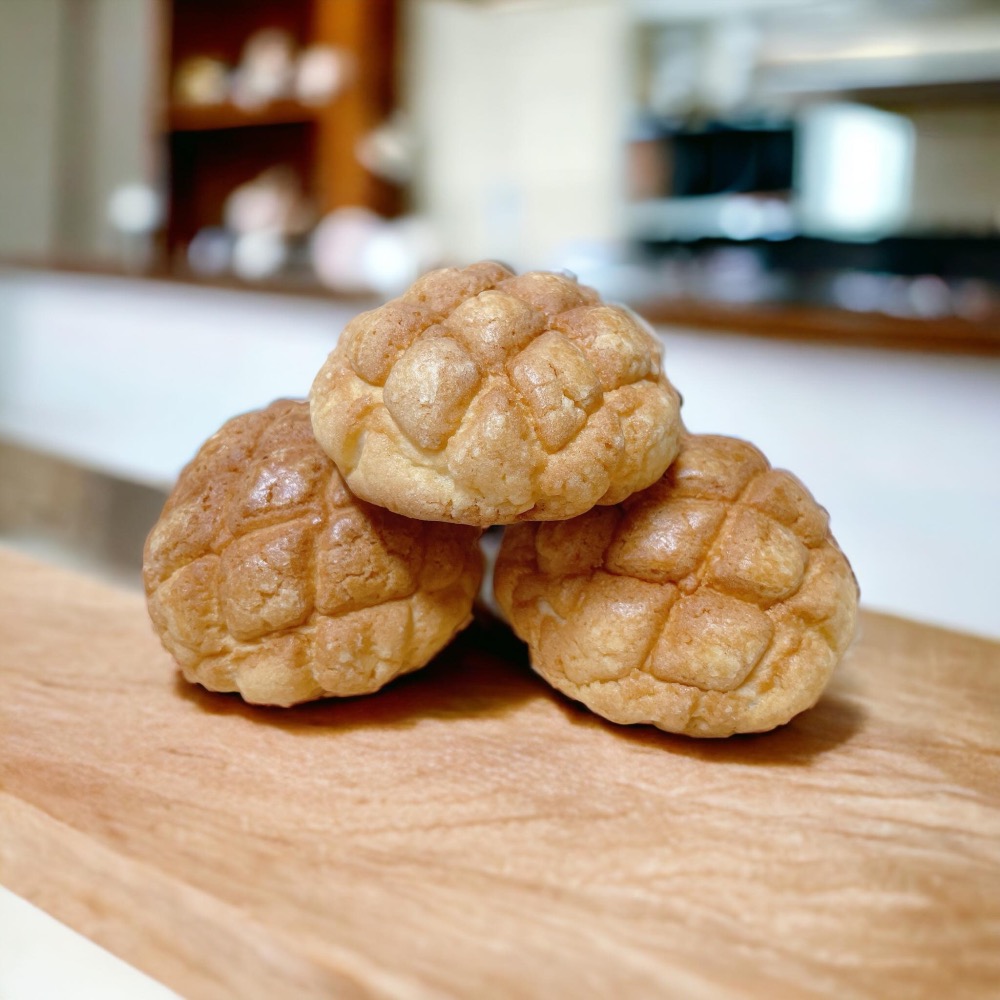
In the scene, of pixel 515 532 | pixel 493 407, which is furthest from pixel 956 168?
pixel 493 407

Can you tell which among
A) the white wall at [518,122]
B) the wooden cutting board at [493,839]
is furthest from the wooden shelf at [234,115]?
the wooden cutting board at [493,839]

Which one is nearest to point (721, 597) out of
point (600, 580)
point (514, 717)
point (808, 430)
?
point (600, 580)

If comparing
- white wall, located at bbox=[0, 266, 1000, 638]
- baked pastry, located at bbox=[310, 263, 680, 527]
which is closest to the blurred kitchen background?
white wall, located at bbox=[0, 266, 1000, 638]

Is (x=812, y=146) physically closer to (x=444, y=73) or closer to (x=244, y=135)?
(x=444, y=73)

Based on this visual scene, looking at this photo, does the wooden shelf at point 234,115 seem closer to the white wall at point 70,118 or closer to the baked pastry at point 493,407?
the white wall at point 70,118

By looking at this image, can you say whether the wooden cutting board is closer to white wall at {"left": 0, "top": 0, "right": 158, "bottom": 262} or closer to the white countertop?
the white countertop

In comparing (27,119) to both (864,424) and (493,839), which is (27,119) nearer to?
(864,424)

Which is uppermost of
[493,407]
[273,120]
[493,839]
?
[273,120]
